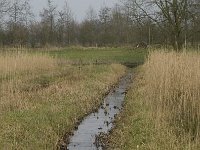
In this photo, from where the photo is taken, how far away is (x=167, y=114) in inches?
371

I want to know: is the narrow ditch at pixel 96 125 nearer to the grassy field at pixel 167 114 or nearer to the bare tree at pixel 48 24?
the grassy field at pixel 167 114

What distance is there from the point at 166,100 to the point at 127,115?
153 cm

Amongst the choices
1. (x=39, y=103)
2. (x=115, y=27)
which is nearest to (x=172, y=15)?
(x=39, y=103)

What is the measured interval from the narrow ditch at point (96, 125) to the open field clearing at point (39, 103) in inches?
10.6

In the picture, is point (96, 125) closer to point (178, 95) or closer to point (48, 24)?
point (178, 95)

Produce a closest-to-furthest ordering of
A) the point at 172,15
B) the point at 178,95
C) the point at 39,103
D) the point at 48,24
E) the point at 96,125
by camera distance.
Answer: the point at 178,95 < the point at 96,125 < the point at 39,103 < the point at 172,15 < the point at 48,24

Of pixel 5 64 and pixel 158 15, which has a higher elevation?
pixel 158 15

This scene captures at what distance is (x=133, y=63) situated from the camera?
32281 mm

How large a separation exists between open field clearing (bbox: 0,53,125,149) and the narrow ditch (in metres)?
0.27

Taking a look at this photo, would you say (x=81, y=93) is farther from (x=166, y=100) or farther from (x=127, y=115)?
(x=166, y=100)

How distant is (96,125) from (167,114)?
7.29 feet

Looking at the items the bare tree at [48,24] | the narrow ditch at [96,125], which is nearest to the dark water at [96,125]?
the narrow ditch at [96,125]

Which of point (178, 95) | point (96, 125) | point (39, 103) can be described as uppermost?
point (178, 95)

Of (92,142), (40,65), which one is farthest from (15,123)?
(40,65)
